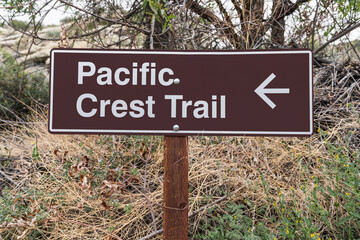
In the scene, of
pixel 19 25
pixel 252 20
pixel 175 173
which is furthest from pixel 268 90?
pixel 19 25

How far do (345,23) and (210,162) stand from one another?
114 inches

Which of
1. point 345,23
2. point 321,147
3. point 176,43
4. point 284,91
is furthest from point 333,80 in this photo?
point 284,91

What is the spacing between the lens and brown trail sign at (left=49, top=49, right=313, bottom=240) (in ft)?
4.52

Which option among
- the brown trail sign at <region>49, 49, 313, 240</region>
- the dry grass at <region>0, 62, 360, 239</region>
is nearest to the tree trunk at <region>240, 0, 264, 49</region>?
the dry grass at <region>0, 62, 360, 239</region>

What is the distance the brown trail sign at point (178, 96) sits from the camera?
1377 millimetres

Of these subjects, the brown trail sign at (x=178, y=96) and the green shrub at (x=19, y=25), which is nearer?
the brown trail sign at (x=178, y=96)

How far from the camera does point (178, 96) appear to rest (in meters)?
1.40

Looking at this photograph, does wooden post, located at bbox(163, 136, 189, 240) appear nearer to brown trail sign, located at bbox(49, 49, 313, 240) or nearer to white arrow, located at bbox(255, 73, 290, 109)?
brown trail sign, located at bbox(49, 49, 313, 240)

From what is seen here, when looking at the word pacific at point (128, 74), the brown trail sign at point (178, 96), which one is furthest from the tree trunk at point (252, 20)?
the word pacific at point (128, 74)

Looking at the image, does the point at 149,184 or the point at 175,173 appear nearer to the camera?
the point at 175,173

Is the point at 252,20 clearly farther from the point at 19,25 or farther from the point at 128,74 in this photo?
the point at 19,25

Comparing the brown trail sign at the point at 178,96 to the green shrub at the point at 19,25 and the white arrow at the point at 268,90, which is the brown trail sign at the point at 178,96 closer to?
the white arrow at the point at 268,90

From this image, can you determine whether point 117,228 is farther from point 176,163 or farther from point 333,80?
point 333,80

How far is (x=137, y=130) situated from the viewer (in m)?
1.39
